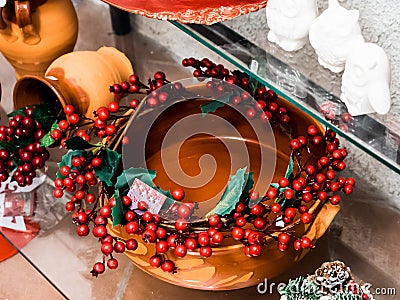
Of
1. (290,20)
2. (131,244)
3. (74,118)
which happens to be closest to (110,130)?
(74,118)

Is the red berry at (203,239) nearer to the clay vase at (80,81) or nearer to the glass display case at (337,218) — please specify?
the glass display case at (337,218)

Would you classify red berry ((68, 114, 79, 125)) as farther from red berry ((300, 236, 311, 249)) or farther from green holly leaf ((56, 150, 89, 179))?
red berry ((300, 236, 311, 249))

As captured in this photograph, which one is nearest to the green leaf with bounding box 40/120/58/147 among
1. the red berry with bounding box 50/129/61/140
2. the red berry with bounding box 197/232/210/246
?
the red berry with bounding box 50/129/61/140

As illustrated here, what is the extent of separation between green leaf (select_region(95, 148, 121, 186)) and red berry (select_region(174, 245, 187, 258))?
11 cm

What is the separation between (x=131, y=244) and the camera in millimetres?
608

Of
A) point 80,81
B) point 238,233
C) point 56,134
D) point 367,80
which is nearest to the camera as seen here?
point 367,80

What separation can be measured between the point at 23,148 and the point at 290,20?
0.37 metres

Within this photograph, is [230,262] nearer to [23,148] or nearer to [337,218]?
[337,218]

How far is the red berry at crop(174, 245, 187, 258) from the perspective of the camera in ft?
1.93

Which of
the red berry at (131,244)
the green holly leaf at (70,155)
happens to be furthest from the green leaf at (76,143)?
the red berry at (131,244)

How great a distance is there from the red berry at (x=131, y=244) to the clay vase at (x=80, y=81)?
0.23 meters

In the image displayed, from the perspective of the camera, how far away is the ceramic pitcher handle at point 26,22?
0.79 meters

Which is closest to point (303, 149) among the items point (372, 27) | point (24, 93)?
point (372, 27)

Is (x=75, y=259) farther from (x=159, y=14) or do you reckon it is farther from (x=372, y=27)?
(x=372, y=27)
